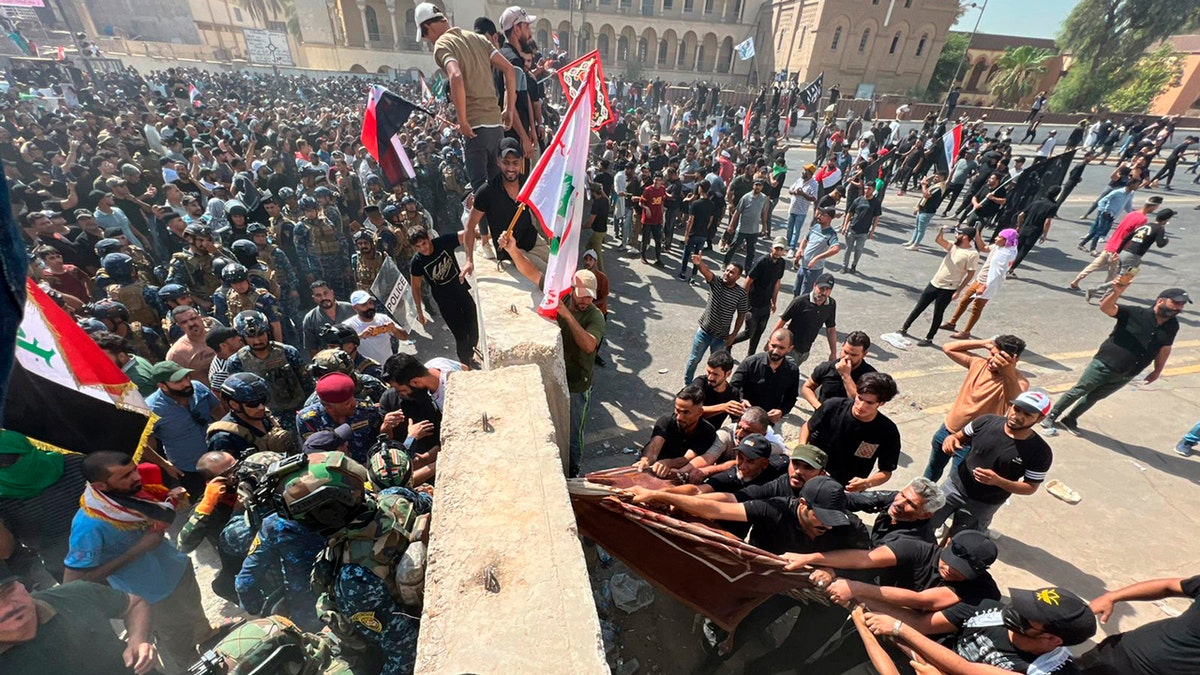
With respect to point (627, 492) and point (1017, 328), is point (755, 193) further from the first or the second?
point (627, 492)

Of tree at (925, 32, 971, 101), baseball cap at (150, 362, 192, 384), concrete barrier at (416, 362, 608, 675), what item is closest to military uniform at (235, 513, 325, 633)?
concrete barrier at (416, 362, 608, 675)

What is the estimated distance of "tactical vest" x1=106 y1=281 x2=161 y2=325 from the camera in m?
4.98

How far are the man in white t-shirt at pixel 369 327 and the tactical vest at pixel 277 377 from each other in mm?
657

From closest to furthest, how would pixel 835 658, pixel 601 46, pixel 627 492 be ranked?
pixel 627 492 < pixel 835 658 < pixel 601 46

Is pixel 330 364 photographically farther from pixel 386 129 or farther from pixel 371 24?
pixel 371 24

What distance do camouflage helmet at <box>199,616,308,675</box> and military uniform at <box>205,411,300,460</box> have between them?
1621 millimetres

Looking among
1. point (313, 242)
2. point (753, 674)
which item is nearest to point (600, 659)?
point (753, 674)

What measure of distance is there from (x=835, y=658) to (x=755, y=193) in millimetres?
7504

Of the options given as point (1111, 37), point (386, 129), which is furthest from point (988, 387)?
point (1111, 37)

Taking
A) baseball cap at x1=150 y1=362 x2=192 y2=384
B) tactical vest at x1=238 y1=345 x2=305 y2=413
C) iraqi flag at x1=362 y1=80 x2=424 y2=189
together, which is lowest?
tactical vest at x1=238 y1=345 x2=305 y2=413

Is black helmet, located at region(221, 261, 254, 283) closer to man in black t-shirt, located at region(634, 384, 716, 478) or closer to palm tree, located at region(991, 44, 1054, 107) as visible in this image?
man in black t-shirt, located at region(634, 384, 716, 478)

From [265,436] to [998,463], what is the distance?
5.33m

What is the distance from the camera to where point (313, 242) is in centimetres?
659

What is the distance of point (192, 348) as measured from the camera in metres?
4.37
